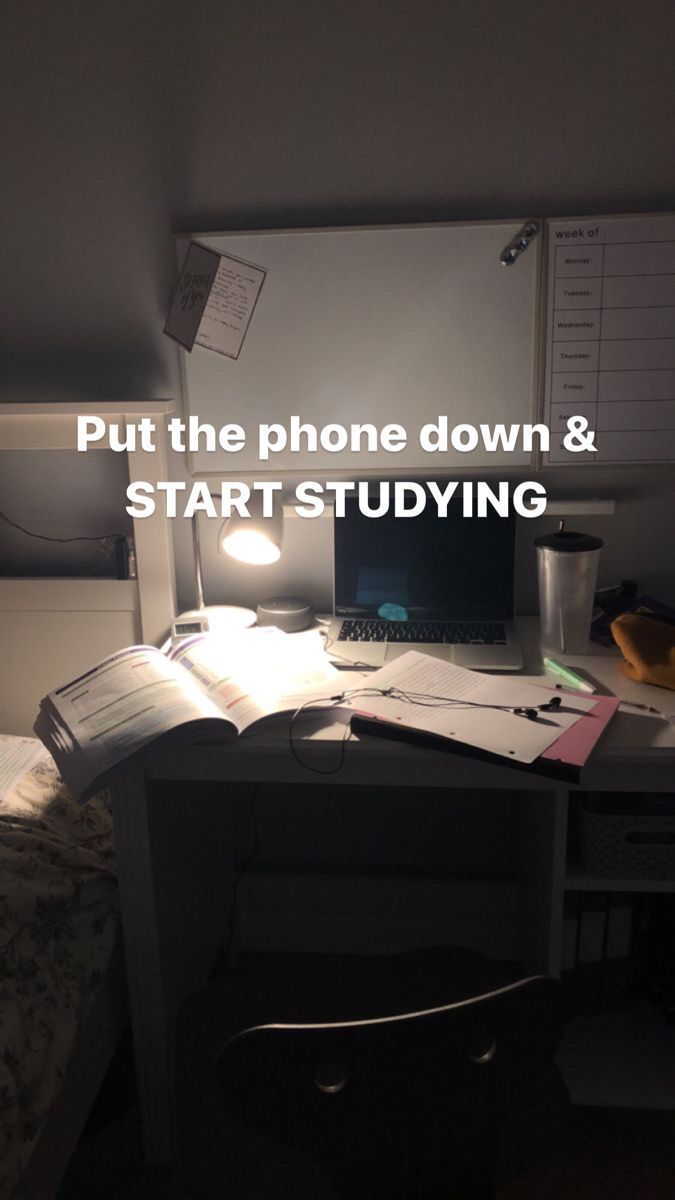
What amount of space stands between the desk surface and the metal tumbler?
0.28m

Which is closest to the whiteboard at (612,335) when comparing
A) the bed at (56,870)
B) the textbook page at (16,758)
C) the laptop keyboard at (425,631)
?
the laptop keyboard at (425,631)

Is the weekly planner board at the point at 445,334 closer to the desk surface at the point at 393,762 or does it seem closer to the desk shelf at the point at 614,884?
the desk surface at the point at 393,762

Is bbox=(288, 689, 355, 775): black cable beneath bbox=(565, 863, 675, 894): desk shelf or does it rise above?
above

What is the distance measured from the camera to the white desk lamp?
167cm

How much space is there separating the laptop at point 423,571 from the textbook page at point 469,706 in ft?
0.79

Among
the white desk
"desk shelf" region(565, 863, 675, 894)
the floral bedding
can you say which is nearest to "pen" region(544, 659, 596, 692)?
the white desk

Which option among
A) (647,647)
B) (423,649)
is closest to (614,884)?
(647,647)

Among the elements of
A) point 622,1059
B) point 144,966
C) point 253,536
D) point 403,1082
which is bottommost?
point 622,1059

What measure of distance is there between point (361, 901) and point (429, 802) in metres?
0.27

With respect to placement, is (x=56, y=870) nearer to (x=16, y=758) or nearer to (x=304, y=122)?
(x=16, y=758)

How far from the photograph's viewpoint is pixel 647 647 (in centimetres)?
154

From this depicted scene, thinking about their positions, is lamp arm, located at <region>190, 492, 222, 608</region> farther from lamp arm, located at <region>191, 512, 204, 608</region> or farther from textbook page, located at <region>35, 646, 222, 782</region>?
textbook page, located at <region>35, 646, 222, 782</region>

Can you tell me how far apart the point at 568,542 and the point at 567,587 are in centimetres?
8

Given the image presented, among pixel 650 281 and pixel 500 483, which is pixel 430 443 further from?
pixel 650 281
